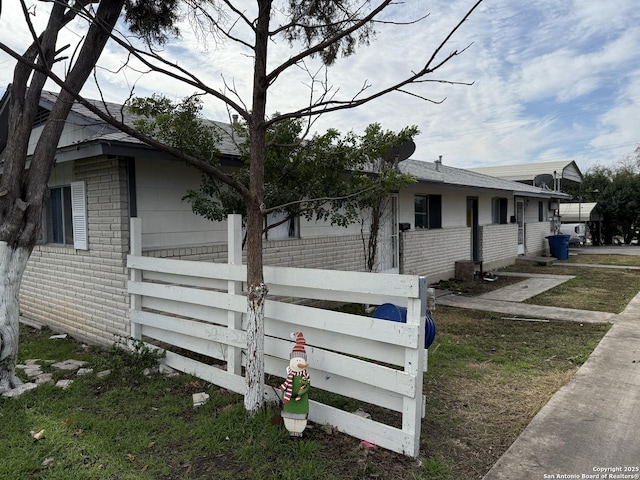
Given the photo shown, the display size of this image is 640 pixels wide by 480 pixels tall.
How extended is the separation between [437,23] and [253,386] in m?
3.47

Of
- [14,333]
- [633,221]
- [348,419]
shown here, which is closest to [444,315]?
[348,419]

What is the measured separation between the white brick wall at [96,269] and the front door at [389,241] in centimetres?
538

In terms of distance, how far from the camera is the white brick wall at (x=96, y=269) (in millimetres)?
5426

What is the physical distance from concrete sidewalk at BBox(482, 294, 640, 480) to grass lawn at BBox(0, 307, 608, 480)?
0.46 feet

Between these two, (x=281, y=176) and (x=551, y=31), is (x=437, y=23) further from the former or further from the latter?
(x=551, y=31)

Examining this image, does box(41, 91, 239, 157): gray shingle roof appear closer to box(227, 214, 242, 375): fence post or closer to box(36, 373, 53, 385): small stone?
box(227, 214, 242, 375): fence post

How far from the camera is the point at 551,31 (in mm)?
6113

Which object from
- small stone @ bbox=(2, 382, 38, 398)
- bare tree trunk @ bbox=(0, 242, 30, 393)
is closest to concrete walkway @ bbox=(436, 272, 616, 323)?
small stone @ bbox=(2, 382, 38, 398)

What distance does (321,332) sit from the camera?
11.6 ft

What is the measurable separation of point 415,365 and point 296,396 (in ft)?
2.95

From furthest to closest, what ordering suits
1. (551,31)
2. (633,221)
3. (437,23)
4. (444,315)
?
(633,221) < (444,315) < (551,31) < (437,23)

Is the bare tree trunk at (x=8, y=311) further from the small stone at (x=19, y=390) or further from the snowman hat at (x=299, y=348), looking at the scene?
the snowman hat at (x=299, y=348)

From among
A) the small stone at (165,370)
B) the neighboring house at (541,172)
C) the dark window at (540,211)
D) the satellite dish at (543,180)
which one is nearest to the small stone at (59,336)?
the small stone at (165,370)

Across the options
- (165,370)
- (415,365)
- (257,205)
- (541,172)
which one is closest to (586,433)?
(415,365)
